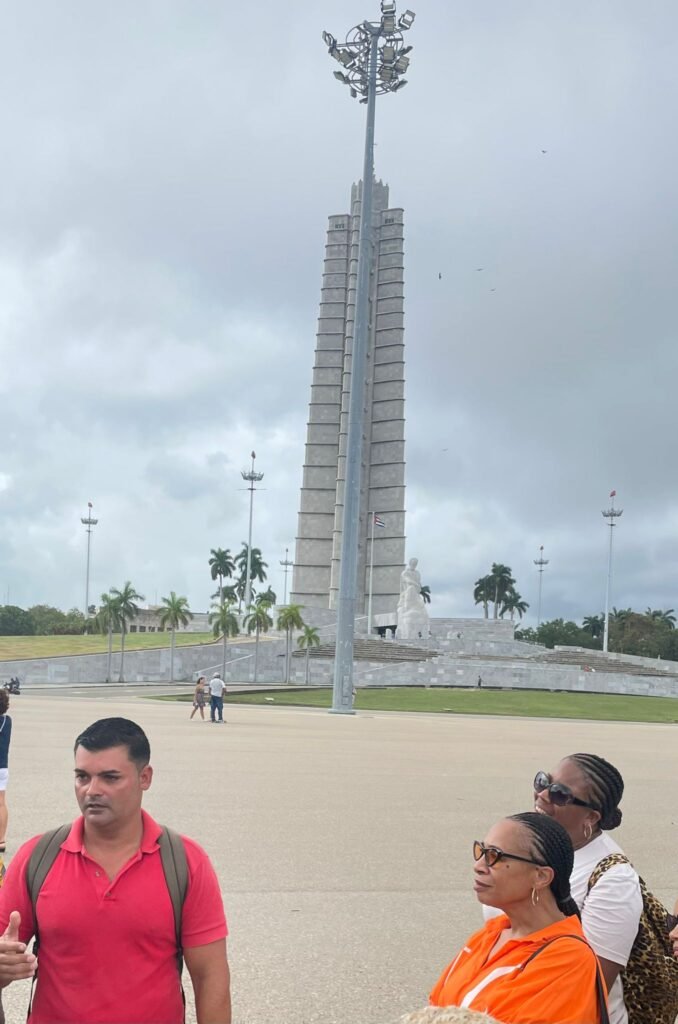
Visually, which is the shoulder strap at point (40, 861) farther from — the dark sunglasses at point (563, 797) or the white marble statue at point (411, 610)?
the white marble statue at point (411, 610)

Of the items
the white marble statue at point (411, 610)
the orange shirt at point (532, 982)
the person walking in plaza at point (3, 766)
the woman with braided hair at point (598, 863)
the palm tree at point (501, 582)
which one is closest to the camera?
the orange shirt at point (532, 982)

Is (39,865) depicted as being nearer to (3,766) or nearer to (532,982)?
(532,982)

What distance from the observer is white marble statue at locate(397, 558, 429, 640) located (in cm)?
7362

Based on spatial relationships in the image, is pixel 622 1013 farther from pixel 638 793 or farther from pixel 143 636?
pixel 143 636

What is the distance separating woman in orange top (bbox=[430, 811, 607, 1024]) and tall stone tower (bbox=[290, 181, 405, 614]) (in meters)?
82.3

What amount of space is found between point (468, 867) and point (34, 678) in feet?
172

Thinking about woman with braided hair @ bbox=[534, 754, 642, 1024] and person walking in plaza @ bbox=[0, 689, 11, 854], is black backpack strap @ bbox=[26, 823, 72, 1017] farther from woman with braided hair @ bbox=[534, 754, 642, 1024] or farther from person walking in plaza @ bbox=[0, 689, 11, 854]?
person walking in plaza @ bbox=[0, 689, 11, 854]

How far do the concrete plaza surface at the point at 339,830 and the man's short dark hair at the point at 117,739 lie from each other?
2174 mm

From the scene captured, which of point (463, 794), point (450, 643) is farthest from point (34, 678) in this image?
point (463, 794)

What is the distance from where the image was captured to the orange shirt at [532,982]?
2725mm

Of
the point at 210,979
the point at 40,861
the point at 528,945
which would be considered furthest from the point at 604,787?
the point at 40,861

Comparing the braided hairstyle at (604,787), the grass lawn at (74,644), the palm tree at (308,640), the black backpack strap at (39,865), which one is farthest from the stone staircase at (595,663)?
the black backpack strap at (39,865)

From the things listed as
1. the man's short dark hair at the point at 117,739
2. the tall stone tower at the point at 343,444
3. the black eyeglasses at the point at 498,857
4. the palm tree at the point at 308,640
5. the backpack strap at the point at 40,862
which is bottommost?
the palm tree at the point at 308,640

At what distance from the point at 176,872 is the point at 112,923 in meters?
0.21
